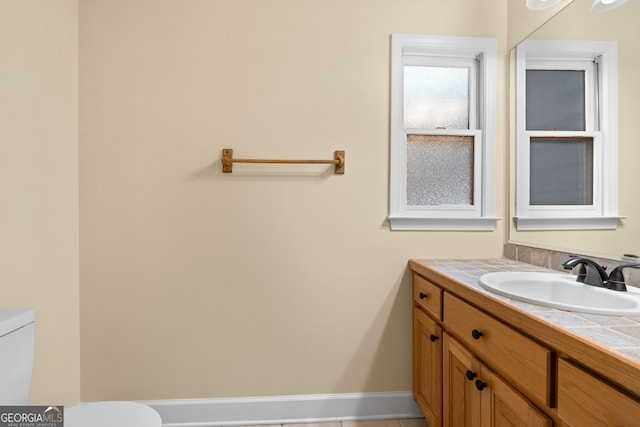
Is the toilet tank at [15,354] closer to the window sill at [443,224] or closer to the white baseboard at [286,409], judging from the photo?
the white baseboard at [286,409]

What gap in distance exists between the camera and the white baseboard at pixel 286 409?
1.65m

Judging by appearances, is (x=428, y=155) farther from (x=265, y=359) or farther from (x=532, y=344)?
(x=265, y=359)

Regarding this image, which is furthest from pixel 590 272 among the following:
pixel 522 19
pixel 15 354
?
pixel 15 354

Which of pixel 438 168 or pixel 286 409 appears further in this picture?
pixel 438 168

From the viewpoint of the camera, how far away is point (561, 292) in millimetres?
1206

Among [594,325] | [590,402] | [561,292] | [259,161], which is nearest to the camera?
[590,402]

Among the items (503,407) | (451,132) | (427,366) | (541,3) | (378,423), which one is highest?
(541,3)

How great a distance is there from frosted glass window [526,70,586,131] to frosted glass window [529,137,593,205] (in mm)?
75

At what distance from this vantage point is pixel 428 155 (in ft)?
5.98

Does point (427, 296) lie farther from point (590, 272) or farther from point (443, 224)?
point (590, 272)

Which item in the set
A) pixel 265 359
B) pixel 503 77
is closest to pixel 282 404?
pixel 265 359

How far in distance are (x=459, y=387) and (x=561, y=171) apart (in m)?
1.08

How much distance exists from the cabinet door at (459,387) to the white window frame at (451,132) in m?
0.67

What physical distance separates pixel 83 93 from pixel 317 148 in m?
1.24
